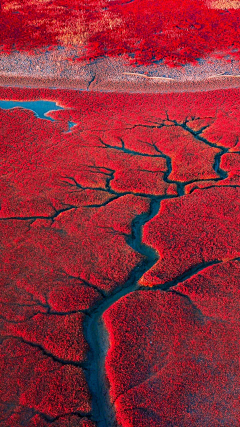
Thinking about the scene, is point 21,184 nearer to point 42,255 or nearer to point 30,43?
point 42,255

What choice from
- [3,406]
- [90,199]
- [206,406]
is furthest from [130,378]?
[90,199]

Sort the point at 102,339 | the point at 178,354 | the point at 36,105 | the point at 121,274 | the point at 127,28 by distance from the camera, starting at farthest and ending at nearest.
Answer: the point at 127,28, the point at 36,105, the point at 121,274, the point at 102,339, the point at 178,354

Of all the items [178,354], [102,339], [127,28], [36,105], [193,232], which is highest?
[127,28]

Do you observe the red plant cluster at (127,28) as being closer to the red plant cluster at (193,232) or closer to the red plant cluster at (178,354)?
the red plant cluster at (193,232)

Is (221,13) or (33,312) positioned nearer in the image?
(33,312)

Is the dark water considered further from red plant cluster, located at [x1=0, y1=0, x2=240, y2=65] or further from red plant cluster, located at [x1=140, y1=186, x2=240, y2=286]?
red plant cluster, located at [x1=140, y1=186, x2=240, y2=286]

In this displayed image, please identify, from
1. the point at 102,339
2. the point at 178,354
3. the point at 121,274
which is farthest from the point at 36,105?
the point at 178,354

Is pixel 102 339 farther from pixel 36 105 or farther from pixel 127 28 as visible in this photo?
pixel 127 28
